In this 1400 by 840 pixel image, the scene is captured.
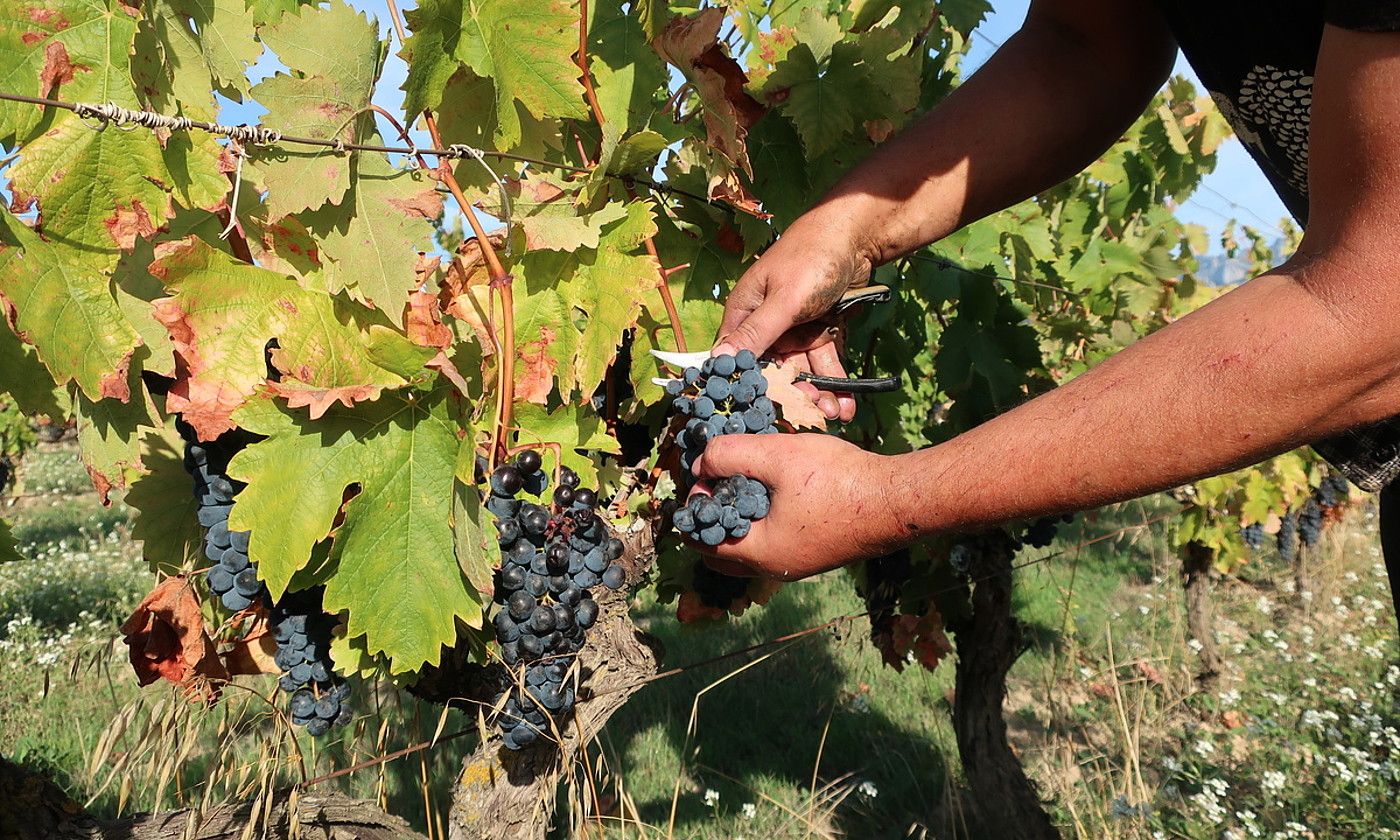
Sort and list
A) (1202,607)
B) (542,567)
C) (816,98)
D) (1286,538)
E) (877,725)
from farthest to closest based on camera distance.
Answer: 1. (1286,538)
2. (1202,607)
3. (877,725)
4. (816,98)
5. (542,567)

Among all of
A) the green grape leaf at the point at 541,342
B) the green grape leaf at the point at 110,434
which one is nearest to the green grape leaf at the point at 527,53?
the green grape leaf at the point at 541,342

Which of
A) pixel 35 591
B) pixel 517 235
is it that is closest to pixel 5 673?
pixel 35 591

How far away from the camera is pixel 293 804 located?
1773 millimetres

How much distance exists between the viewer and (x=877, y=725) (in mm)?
4926

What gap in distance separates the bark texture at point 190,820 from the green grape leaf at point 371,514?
0.55 meters

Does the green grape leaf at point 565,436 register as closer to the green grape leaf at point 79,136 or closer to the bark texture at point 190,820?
the green grape leaf at point 79,136

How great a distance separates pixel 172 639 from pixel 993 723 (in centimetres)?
282

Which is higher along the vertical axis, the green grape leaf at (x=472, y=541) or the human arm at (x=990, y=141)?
the human arm at (x=990, y=141)

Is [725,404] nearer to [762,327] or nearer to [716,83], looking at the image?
[762,327]

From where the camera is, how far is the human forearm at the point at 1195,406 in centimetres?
111

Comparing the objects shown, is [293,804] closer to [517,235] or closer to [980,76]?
[517,235]

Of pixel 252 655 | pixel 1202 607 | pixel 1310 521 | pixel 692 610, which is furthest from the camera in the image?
pixel 1310 521

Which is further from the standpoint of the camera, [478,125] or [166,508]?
[166,508]

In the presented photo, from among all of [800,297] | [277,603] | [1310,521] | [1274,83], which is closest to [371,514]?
[277,603]
